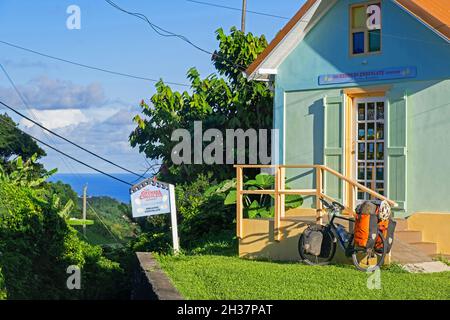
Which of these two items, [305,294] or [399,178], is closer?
[305,294]

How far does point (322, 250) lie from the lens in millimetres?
13969

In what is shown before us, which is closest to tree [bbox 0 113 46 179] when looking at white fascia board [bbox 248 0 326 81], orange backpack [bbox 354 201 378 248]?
white fascia board [bbox 248 0 326 81]

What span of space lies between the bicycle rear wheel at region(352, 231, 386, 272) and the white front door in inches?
122

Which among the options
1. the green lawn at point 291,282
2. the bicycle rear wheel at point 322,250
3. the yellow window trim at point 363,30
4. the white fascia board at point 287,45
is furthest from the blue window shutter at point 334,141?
the green lawn at point 291,282

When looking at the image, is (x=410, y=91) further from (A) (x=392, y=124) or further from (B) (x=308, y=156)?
(B) (x=308, y=156)

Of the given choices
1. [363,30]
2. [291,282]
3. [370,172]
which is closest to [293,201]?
[370,172]

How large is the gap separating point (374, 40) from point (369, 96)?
114 centimetres

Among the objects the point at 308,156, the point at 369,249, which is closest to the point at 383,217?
the point at 369,249

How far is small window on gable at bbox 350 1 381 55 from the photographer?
16.6 metres

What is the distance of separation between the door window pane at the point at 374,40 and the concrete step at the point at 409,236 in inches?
149

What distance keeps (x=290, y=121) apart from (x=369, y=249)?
5472mm

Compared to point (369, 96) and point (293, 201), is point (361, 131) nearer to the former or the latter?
point (369, 96)

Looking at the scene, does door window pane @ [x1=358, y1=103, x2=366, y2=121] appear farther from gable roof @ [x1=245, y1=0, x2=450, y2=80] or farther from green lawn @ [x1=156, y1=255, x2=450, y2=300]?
green lawn @ [x1=156, y1=255, x2=450, y2=300]
